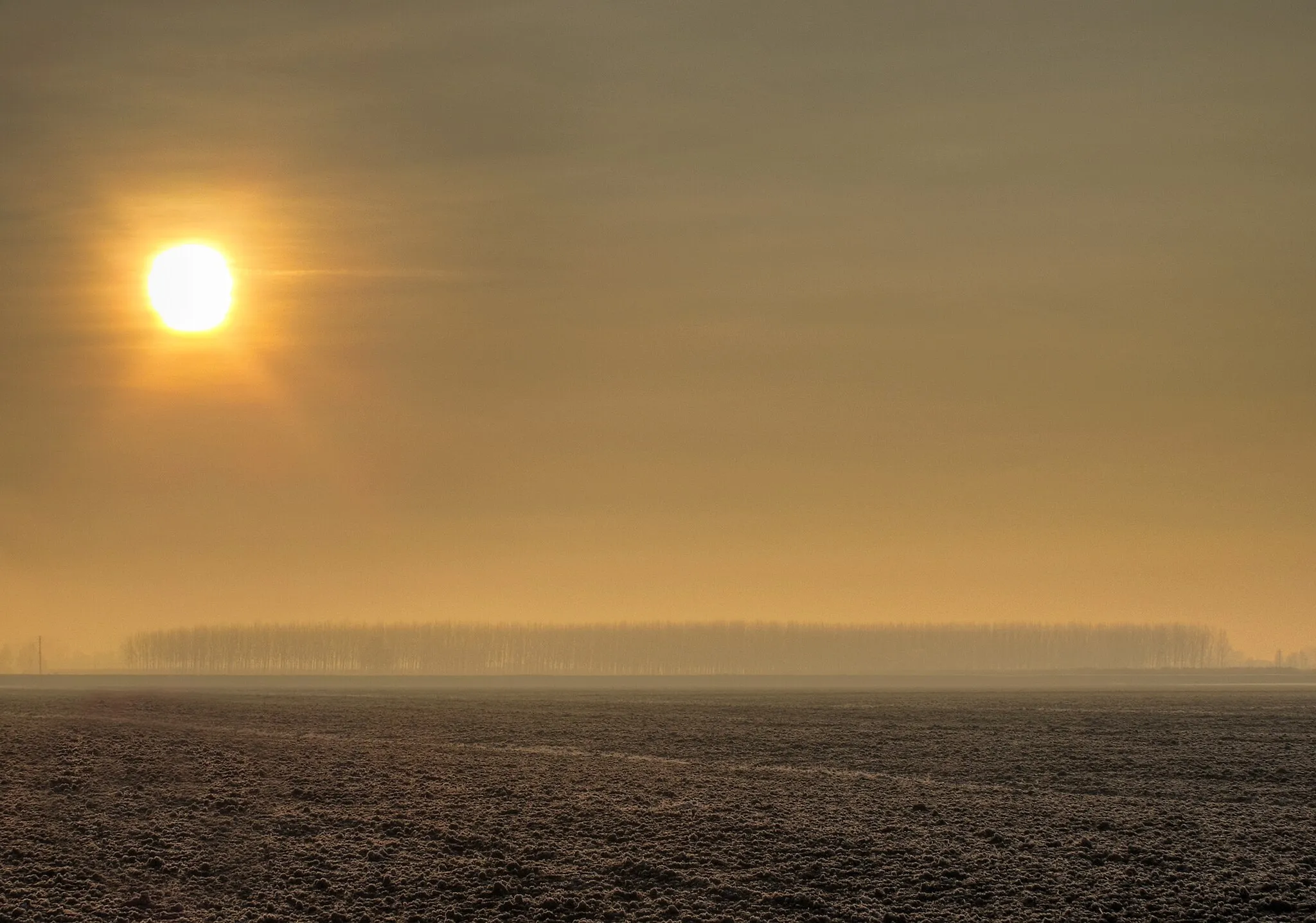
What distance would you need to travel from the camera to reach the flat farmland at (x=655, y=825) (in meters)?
23.4

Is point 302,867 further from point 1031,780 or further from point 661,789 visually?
point 1031,780

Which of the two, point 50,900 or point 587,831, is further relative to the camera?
point 587,831

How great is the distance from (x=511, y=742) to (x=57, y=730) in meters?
17.5

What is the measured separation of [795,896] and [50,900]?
46.3 feet

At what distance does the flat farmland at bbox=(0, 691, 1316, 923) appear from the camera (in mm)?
23422

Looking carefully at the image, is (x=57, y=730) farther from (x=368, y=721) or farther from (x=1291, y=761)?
(x=1291, y=761)

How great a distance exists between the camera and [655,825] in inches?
1131

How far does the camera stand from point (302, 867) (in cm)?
2600

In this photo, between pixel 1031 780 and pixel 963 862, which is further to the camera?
pixel 1031 780

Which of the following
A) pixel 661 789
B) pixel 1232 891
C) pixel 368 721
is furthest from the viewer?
pixel 368 721

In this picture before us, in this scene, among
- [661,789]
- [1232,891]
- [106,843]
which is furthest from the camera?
[661,789]

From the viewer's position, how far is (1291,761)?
39.1 meters

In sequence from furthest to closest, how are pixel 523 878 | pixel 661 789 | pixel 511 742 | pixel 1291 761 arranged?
pixel 511 742
pixel 1291 761
pixel 661 789
pixel 523 878

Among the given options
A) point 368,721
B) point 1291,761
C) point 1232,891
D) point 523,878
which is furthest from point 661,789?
point 368,721
